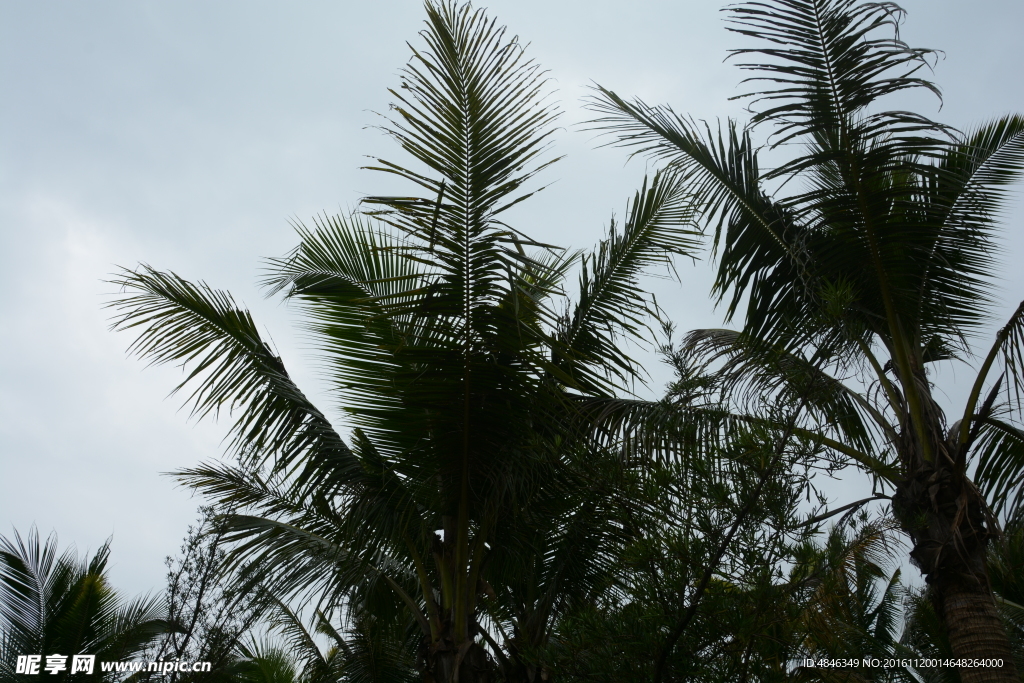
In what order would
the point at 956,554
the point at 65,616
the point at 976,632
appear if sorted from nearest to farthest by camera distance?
the point at 976,632 → the point at 956,554 → the point at 65,616

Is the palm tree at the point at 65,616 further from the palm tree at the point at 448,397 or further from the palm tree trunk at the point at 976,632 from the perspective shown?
the palm tree trunk at the point at 976,632

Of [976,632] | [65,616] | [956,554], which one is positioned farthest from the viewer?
[65,616]

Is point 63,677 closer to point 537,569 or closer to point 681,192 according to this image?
point 537,569

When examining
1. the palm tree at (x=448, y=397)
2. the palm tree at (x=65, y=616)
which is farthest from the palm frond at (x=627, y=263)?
the palm tree at (x=65, y=616)

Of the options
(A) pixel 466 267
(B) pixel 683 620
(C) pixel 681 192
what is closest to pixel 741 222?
(C) pixel 681 192

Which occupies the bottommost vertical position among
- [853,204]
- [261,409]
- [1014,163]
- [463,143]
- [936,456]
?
[936,456]

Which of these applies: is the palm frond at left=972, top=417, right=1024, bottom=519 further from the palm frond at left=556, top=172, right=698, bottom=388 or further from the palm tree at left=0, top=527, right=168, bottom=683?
the palm tree at left=0, top=527, right=168, bottom=683

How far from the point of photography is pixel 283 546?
589 cm

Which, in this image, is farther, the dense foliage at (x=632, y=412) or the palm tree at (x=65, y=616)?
the palm tree at (x=65, y=616)

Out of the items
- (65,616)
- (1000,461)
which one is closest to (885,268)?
(1000,461)

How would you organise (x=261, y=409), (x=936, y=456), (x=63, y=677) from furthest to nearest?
(x=63, y=677), (x=261, y=409), (x=936, y=456)

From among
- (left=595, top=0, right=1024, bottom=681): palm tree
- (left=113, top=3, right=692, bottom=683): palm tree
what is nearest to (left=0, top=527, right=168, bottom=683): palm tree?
(left=113, top=3, right=692, bottom=683): palm tree

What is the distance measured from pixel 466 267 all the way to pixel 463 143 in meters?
0.65

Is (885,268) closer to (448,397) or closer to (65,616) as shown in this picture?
(448,397)
